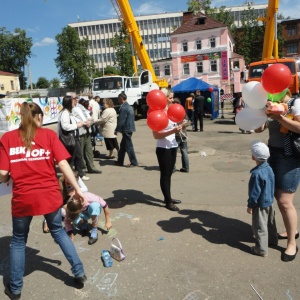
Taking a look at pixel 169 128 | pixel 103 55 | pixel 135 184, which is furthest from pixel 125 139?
pixel 103 55

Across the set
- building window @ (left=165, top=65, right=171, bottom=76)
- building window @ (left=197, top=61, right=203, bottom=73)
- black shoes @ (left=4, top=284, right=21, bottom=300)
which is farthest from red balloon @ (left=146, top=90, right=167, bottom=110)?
building window @ (left=165, top=65, right=171, bottom=76)

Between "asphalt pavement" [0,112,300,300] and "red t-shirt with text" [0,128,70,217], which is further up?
"red t-shirt with text" [0,128,70,217]

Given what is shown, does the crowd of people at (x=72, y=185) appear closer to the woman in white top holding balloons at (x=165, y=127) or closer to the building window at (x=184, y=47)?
the woman in white top holding balloons at (x=165, y=127)

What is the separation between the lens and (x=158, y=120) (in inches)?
171

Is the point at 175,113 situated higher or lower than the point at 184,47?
lower

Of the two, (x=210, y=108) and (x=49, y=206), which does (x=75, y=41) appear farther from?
(x=49, y=206)

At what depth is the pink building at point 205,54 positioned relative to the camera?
40.2m

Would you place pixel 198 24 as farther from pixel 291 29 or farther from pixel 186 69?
pixel 291 29

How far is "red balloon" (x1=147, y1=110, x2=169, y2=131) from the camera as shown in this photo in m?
4.34

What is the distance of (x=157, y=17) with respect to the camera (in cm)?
8994

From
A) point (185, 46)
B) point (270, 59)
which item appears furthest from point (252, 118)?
point (185, 46)

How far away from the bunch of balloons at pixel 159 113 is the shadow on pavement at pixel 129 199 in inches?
58.9

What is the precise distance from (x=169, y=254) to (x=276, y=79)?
2195 mm

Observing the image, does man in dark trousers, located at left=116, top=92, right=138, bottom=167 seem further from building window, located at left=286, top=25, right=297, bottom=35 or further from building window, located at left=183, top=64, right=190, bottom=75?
building window, located at left=286, top=25, right=297, bottom=35
